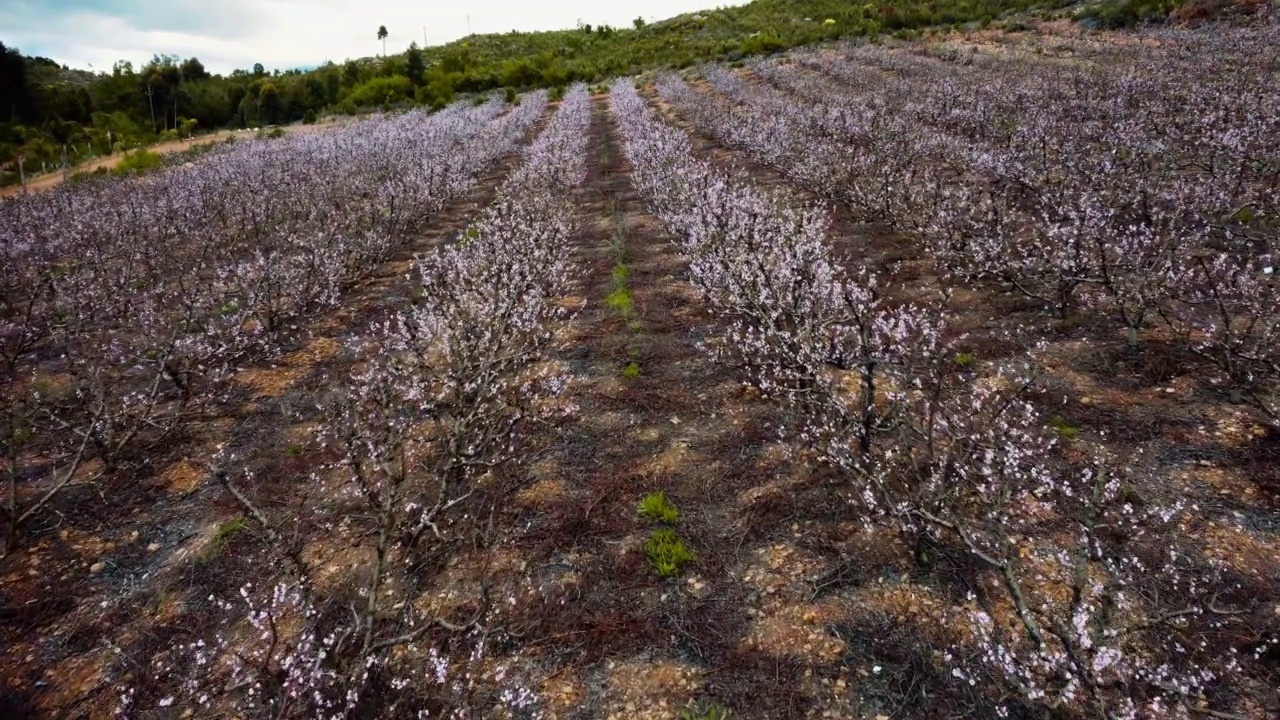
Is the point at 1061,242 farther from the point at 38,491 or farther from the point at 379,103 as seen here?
the point at 379,103

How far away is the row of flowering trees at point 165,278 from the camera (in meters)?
8.13

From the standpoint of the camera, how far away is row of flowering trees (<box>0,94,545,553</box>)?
813 centimetres

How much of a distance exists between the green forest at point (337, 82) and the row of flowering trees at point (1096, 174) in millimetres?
26065

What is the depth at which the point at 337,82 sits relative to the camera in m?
61.0

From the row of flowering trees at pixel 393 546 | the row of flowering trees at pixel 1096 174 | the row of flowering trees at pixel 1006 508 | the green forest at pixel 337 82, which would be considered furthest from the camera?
the green forest at pixel 337 82

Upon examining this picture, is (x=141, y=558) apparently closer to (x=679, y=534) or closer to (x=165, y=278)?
(x=679, y=534)

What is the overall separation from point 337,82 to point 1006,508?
70.4 meters

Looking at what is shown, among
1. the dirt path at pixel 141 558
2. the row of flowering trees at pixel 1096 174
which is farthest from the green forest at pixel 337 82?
the dirt path at pixel 141 558

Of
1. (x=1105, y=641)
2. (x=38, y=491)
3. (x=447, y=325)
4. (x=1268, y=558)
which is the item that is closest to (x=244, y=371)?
(x=38, y=491)

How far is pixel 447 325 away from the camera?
8125 mm

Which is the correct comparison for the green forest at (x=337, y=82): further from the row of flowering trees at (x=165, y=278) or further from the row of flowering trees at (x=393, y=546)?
the row of flowering trees at (x=393, y=546)

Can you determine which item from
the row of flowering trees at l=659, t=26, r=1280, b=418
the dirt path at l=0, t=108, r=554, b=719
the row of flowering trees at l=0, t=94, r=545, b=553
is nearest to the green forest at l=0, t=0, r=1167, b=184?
the row of flowering trees at l=0, t=94, r=545, b=553

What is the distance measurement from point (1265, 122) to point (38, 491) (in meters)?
21.5

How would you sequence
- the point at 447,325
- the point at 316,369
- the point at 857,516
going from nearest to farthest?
the point at 857,516
the point at 447,325
the point at 316,369
